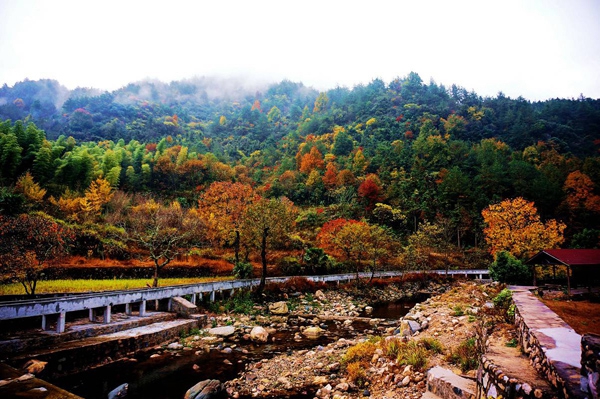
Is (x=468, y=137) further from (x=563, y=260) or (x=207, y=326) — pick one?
(x=207, y=326)

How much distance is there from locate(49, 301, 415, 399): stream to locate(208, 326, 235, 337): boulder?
105cm

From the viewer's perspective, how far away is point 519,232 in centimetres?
2912

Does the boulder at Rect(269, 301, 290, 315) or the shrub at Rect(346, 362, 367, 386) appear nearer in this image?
the shrub at Rect(346, 362, 367, 386)

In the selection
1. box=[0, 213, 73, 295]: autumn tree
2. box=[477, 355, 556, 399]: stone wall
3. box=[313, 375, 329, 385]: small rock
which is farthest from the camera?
box=[0, 213, 73, 295]: autumn tree

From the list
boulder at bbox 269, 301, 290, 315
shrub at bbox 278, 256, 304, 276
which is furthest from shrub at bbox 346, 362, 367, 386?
shrub at bbox 278, 256, 304, 276

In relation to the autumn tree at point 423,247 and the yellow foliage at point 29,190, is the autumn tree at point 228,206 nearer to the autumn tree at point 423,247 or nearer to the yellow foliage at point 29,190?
the yellow foliage at point 29,190

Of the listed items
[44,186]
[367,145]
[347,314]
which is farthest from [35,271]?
[367,145]

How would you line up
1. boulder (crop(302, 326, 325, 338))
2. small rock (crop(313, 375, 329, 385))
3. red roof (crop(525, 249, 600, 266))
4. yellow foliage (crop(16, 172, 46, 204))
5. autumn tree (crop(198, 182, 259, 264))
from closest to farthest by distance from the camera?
small rock (crop(313, 375, 329, 385))
red roof (crop(525, 249, 600, 266))
boulder (crop(302, 326, 325, 338))
autumn tree (crop(198, 182, 259, 264))
yellow foliage (crop(16, 172, 46, 204))

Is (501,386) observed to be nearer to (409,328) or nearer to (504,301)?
(409,328)

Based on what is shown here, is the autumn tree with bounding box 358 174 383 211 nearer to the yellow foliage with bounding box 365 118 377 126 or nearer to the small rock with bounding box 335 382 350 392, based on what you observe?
the yellow foliage with bounding box 365 118 377 126

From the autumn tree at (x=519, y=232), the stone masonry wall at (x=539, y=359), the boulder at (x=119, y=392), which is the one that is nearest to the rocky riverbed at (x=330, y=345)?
the stone masonry wall at (x=539, y=359)

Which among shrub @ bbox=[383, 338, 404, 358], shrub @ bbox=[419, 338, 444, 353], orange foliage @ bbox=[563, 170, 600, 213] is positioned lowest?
shrub @ bbox=[383, 338, 404, 358]

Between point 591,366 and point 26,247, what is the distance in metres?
20.1

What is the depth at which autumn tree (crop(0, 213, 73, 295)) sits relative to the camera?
13750 millimetres
